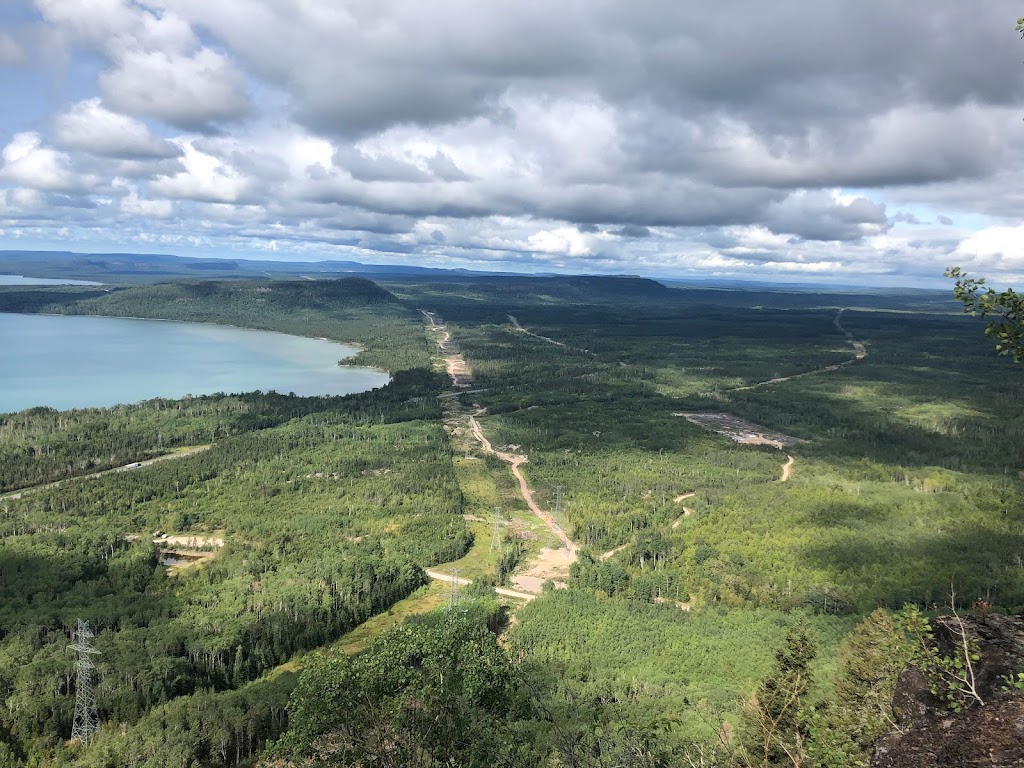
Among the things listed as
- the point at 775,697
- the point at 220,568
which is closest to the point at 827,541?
the point at 775,697

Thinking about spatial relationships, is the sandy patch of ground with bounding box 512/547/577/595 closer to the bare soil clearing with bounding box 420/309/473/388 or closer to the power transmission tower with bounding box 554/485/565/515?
the power transmission tower with bounding box 554/485/565/515

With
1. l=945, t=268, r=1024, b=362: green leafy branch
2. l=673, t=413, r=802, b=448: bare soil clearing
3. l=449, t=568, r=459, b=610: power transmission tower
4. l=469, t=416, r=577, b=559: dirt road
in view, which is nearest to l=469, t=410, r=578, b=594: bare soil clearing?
l=469, t=416, r=577, b=559: dirt road

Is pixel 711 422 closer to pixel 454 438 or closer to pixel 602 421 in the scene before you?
pixel 602 421

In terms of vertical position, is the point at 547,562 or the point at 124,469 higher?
the point at 124,469

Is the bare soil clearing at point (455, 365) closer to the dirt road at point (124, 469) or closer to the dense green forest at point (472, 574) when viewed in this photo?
the dense green forest at point (472, 574)

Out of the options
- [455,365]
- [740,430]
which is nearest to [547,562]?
[740,430]

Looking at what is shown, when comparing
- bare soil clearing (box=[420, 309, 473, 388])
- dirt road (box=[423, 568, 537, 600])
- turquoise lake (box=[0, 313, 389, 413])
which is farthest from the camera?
bare soil clearing (box=[420, 309, 473, 388])

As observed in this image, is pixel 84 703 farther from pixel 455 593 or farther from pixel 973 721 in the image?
pixel 973 721

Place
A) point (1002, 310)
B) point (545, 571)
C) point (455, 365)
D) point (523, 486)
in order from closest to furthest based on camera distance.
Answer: point (1002, 310), point (545, 571), point (523, 486), point (455, 365)
